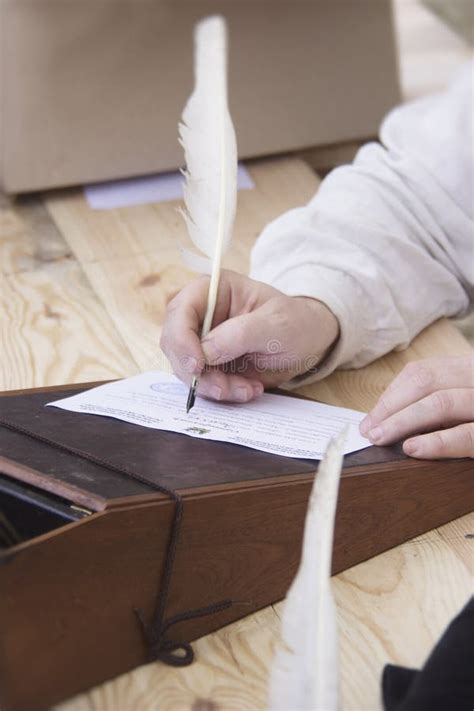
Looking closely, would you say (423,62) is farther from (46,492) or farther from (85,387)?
(46,492)

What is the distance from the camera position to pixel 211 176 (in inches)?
48.9

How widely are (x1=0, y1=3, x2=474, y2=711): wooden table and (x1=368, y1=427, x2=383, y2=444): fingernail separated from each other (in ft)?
0.33

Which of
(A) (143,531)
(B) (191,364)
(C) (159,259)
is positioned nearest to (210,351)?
(B) (191,364)

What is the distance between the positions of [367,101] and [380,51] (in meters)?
0.10

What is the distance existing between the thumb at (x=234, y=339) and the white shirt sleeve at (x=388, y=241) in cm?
16

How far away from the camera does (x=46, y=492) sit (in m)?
0.90

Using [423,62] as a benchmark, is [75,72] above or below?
above

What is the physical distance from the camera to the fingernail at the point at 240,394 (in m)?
1.17

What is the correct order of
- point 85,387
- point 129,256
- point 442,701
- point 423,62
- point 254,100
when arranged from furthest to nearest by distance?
point 423,62 → point 254,100 → point 129,256 → point 85,387 → point 442,701

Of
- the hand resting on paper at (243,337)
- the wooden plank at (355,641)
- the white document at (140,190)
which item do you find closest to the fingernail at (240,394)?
the hand resting on paper at (243,337)

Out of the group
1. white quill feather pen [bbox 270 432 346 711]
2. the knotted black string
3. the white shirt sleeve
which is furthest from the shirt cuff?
white quill feather pen [bbox 270 432 346 711]

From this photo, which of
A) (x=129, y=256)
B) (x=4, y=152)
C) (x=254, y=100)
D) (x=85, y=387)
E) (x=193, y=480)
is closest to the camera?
(x=193, y=480)

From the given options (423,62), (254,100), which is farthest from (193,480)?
(423,62)

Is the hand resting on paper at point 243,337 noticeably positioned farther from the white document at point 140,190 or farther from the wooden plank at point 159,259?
the white document at point 140,190
